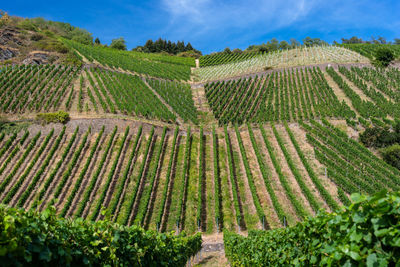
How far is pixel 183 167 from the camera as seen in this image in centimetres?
2544

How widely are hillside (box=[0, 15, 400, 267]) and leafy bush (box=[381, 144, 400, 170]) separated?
663mm

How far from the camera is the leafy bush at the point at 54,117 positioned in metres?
29.5

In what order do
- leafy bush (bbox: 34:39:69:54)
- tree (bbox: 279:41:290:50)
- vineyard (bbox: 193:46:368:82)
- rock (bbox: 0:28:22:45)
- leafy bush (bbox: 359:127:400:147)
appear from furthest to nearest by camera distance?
tree (bbox: 279:41:290:50), vineyard (bbox: 193:46:368:82), rock (bbox: 0:28:22:45), leafy bush (bbox: 34:39:69:54), leafy bush (bbox: 359:127:400:147)

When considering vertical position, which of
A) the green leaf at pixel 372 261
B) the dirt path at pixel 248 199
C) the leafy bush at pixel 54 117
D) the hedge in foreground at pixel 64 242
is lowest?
the green leaf at pixel 372 261

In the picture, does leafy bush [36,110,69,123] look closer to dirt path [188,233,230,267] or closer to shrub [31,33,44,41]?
dirt path [188,233,230,267]

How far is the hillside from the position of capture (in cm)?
2045

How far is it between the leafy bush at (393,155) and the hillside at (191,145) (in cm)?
66

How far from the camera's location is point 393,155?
24.7m

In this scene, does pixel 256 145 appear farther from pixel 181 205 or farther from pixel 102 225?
pixel 102 225

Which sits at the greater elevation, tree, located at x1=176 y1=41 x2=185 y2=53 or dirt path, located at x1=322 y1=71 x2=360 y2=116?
tree, located at x1=176 y1=41 x2=185 y2=53

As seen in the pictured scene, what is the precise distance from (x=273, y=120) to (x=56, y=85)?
32.1m

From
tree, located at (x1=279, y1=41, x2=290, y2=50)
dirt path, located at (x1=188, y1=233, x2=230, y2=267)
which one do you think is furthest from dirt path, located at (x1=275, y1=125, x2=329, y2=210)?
tree, located at (x1=279, y1=41, x2=290, y2=50)

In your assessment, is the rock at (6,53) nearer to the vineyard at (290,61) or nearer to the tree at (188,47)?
the vineyard at (290,61)

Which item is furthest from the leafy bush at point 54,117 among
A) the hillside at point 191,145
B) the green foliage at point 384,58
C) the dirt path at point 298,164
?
the green foliage at point 384,58
